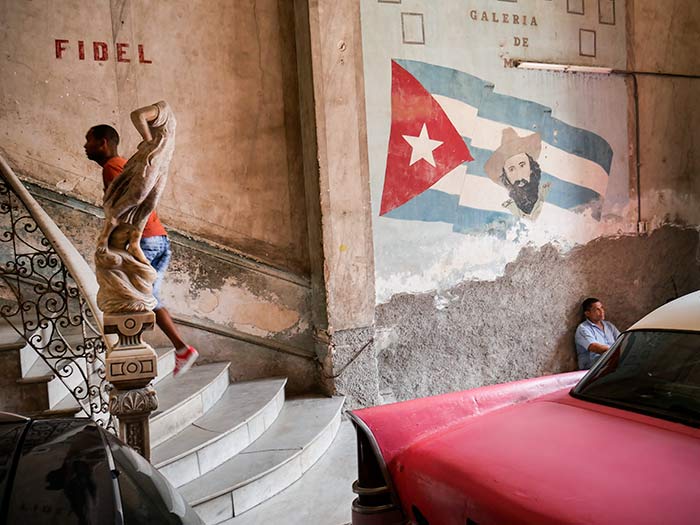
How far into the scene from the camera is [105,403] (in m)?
3.79

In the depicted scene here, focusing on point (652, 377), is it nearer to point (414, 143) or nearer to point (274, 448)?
point (274, 448)

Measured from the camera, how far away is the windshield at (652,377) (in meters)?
2.81

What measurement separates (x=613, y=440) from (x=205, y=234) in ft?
12.8

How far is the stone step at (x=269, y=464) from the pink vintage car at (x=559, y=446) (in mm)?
1118

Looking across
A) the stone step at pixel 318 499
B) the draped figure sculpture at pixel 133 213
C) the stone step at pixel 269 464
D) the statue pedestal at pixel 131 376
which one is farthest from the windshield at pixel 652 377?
the draped figure sculpture at pixel 133 213

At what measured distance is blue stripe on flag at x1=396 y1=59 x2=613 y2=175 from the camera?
598cm

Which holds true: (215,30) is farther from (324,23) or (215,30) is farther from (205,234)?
(205,234)

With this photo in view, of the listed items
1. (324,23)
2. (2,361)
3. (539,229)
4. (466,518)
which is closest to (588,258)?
(539,229)

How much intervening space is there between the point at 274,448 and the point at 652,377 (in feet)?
8.24

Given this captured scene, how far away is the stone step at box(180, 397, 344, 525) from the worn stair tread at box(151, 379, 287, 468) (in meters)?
0.19

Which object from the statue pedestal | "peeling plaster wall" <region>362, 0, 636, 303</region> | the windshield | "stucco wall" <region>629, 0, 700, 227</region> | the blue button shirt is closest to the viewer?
the windshield

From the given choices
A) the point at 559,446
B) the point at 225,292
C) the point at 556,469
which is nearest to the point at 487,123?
the point at 225,292

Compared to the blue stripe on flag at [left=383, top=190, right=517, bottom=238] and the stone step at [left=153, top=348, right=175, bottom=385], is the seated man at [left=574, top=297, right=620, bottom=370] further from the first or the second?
the stone step at [left=153, top=348, right=175, bottom=385]

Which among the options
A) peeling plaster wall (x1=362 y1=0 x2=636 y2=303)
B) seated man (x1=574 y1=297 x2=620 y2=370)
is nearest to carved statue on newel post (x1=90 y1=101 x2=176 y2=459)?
peeling plaster wall (x1=362 y1=0 x2=636 y2=303)
